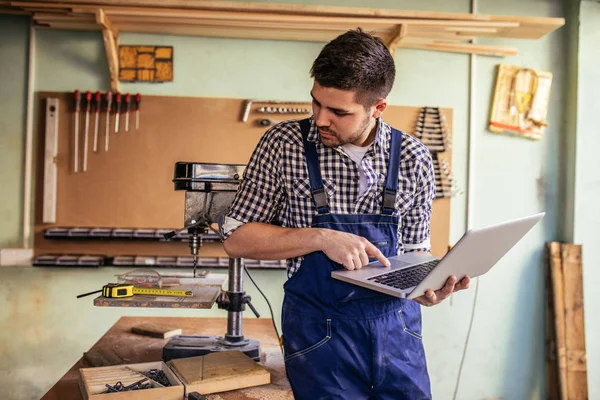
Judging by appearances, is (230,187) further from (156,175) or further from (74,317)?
(74,317)

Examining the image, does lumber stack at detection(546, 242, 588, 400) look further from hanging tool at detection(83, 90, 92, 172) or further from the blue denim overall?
hanging tool at detection(83, 90, 92, 172)

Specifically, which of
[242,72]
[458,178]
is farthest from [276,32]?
[458,178]

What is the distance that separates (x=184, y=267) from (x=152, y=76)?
48.7 inches

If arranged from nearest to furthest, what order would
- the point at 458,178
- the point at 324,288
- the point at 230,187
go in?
the point at 324,288, the point at 230,187, the point at 458,178

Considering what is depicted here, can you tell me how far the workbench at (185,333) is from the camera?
1.48 m

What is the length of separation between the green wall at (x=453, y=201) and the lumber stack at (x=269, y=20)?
14cm

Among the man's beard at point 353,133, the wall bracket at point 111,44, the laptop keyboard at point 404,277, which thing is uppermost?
the wall bracket at point 111,44

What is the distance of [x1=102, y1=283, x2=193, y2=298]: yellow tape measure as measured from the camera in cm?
166

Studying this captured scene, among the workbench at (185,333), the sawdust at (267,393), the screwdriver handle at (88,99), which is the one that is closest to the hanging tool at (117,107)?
the screwdriver handle at (88,99)

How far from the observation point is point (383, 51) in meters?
1.44

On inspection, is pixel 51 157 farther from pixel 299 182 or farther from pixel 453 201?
pixel 453 201

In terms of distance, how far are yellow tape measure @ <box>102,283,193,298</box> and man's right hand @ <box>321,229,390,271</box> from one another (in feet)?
2.06

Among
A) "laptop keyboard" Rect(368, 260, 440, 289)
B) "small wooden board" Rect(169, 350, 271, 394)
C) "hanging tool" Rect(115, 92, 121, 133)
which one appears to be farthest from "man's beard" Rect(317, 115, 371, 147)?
"hanging tool" Rect(115, 92, 121, 133)

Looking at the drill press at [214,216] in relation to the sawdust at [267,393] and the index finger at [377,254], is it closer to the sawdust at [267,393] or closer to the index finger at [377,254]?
the sawdust at [267,393]
